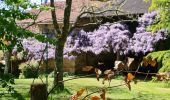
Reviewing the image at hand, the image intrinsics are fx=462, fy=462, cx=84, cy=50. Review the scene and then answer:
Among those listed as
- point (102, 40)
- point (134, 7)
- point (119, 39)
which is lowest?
point (102, 40)

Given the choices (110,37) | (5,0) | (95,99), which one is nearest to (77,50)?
(110,37)

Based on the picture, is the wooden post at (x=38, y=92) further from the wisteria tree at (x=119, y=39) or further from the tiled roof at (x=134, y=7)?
the tiled roof at (x=134, y=7)

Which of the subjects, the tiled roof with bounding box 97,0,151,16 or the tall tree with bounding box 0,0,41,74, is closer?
the tall tree with bounding box 0,0,41,74

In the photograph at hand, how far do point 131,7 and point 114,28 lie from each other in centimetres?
221

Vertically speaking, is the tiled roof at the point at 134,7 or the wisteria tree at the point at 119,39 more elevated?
the tiled roof at the point at 134,7

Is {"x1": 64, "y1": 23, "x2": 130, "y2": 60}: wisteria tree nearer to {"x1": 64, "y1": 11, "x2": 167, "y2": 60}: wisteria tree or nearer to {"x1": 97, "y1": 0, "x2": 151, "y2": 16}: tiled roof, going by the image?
{"x1": 64, "y1": 11, "x2": 167, "y2": 60}: wisteria tree

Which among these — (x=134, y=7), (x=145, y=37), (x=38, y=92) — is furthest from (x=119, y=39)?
(x=38, y=92)

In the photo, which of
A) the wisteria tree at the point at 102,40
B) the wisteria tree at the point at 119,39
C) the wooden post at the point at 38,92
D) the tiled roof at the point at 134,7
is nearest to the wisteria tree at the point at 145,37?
the wisteria tree at the point at 119,39

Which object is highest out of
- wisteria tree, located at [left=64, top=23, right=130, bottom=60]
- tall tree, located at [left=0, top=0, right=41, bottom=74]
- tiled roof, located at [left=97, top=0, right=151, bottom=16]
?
tall tree, located at [left=0, top=0, right=41, bottom=74]

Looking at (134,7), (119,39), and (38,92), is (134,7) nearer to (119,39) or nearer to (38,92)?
(119,39)

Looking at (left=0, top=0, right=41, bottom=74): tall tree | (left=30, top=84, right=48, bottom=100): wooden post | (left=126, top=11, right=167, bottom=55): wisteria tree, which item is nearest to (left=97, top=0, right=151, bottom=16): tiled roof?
(left=126, top=11, right=167, bottom=55): wisteria tree

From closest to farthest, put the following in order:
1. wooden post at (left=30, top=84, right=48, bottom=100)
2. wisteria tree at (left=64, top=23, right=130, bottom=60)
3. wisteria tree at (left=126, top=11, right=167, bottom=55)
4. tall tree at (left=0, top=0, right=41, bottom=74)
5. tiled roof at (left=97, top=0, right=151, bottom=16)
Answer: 1. wooden post at (left=30, top=84, right=48, bottom=100)
2. tall tree at (left=0, top=0, right=41, bottom=74)
3. wisteria tree at (left=126, top=11, right=167, bottom=55)
4. wisteria tree at (left=64, top=23, right=130, bottom=60)
5. tiled roof at (left=97, top=0, right=151, bottom=16)

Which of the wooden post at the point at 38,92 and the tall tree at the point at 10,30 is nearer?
the wooden post at the point at 38,92

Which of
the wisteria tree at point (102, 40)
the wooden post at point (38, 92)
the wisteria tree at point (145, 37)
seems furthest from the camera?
the wisteria tree at point (102, 40)
